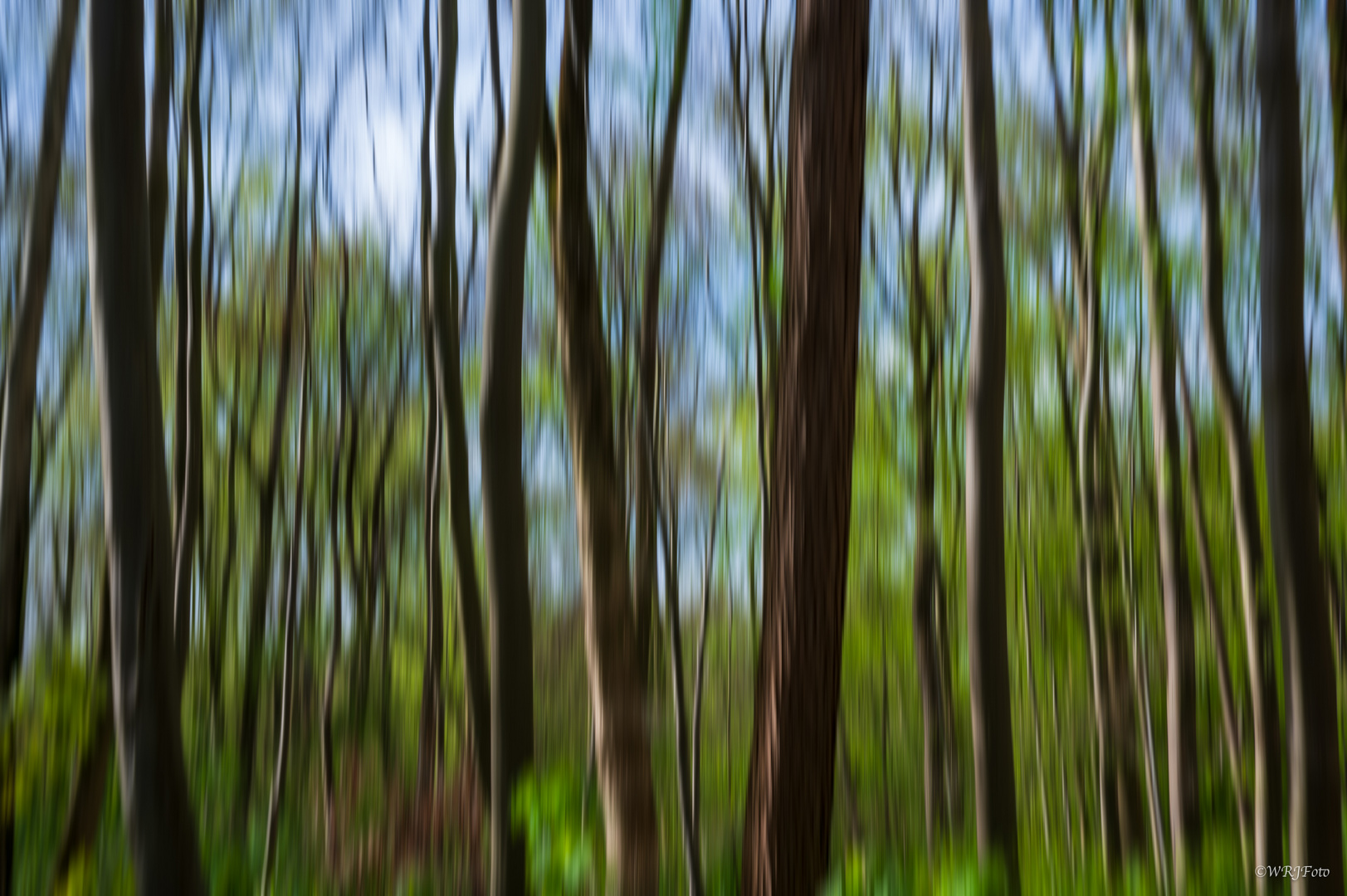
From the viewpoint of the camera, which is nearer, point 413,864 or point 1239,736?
point 413,864

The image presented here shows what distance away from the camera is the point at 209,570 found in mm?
10375

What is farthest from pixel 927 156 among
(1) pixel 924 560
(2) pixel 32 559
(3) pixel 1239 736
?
(2) pixel 32 559

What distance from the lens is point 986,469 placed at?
3996 mm

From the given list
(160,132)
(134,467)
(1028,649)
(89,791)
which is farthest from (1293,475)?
(1028,649)

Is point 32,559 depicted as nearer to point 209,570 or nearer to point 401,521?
point 209,570

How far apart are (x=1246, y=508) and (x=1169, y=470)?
155 centimetres

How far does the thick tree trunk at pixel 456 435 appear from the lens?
17.9 ft

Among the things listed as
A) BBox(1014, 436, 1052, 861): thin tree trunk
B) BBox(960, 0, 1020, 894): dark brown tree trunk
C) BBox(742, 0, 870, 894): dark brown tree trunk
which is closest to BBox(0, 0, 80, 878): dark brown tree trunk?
BBox(742, 0, 870, 894): dark brown tree trunk

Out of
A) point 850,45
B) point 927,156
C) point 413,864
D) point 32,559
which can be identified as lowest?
point 413,864

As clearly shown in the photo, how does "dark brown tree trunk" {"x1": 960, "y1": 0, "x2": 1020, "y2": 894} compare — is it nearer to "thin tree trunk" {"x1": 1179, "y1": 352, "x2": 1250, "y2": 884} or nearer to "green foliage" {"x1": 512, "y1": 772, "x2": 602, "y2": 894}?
"green foliage" {"x1": 512, "y1": 772, "x2": 602, "y2": 894}

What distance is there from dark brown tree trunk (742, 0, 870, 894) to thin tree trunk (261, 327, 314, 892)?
17.7 feet

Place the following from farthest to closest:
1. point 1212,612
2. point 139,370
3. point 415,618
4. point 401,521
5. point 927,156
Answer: point 415,618 → point 401,521 → point 927,156 → point 1212,612 → point 139,370

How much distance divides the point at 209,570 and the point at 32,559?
1.60 meters

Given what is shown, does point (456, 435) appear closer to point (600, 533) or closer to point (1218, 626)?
point (600, 533)
